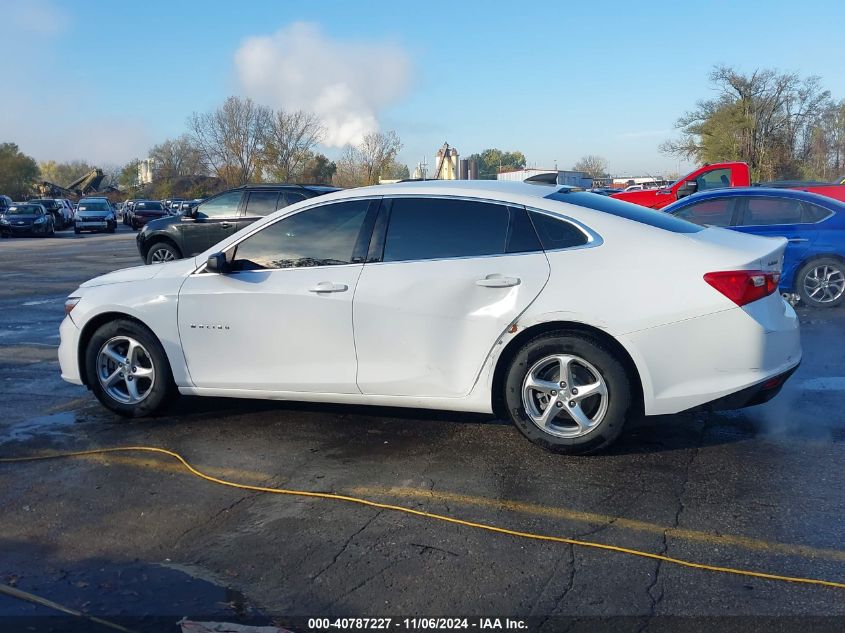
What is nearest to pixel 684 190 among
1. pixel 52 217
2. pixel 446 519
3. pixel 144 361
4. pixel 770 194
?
pixel 770 194

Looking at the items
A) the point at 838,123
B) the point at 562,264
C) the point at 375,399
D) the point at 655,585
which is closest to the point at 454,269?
the point at 562,264

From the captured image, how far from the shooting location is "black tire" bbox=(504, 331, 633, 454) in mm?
4629

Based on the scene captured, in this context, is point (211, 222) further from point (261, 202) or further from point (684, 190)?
point (684, 190)

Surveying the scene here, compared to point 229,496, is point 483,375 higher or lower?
higher

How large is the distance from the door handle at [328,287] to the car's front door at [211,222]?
956 cm

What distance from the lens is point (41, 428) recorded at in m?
5.75

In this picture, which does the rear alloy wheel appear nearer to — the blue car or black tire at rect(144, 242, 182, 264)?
black tire at rect(144, 242, 182, 264)

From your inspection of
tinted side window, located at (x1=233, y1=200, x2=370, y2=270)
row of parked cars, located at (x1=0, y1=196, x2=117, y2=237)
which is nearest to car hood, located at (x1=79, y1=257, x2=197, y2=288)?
tinted side window, located at (x1=233, y1=200, x2=370, y2=270)

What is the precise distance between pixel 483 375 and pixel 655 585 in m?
1.86

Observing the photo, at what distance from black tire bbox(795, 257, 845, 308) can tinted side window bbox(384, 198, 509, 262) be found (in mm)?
6714

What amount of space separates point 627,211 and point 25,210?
37.1 metres

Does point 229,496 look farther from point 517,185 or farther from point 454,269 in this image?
point 517,185

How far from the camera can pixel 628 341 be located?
4.57 meters

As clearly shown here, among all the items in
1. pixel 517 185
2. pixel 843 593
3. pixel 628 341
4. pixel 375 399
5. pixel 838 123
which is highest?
pixel 838 123
